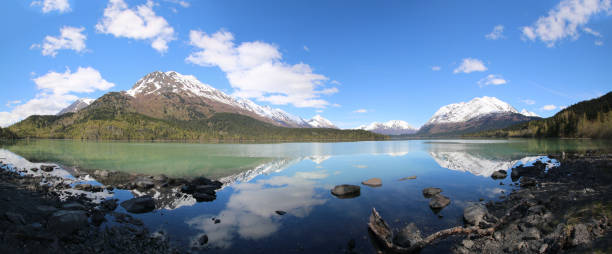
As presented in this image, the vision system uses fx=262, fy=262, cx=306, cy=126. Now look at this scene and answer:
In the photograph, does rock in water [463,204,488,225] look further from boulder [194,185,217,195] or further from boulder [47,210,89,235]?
boulder [47,210,89,235]

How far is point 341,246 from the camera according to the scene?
14.7 m

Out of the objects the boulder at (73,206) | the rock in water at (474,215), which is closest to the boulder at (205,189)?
the boulder at (73,206)

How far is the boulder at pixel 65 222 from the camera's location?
1328cm

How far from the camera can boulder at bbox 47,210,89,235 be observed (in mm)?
13281

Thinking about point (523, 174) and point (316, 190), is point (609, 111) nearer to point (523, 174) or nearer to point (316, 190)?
point (523, 174)

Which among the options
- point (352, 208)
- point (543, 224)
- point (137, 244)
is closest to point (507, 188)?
point (543, 224)

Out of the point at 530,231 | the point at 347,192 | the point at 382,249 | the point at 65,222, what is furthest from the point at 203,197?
the point at 530,231

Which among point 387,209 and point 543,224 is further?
point 387,209

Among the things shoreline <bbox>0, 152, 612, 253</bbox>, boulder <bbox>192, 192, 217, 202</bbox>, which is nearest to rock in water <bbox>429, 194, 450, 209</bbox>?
shoreline <bbox>0, 152, 612, 253</bbox>

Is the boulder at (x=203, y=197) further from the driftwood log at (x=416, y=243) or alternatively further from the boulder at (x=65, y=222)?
the driftwood log at (x=416, y=243)

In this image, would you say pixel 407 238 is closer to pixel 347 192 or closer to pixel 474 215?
pixel 474 215

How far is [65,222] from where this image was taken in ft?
45.1

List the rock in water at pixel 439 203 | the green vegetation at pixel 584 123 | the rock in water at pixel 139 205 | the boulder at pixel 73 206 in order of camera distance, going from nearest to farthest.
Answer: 1. the boulder at pixel 73 206
2. the rock in water at pixel 139 205
3. the rock in water at pixel 439 203
4. the green vegetation at pixel 584 123

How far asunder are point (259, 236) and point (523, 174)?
38.9 meters
